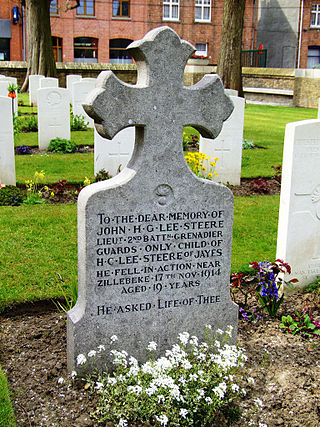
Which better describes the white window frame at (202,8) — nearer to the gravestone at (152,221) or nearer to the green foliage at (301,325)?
the green foliage at (301,325)

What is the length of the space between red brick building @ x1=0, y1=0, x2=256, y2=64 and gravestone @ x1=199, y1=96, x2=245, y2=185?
29.0m

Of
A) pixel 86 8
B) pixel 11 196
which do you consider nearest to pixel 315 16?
pixel 86 8

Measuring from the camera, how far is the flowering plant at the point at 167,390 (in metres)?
3.28

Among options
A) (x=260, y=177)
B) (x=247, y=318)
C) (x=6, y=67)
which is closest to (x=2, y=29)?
(x=6, y=67)

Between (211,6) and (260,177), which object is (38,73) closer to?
(260,177)

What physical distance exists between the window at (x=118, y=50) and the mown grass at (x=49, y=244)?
31.7m

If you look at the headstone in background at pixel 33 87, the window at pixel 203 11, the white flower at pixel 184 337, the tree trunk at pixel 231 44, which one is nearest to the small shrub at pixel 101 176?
the white flower at pixel 184 337

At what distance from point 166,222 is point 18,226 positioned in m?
3.57

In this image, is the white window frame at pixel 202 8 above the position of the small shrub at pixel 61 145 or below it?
above

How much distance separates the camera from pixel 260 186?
9531 millimetres

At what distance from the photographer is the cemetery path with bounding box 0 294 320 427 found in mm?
3447

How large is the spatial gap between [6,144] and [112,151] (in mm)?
1705

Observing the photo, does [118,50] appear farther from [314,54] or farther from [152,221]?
[152,221]

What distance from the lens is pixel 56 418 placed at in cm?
333
